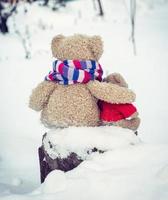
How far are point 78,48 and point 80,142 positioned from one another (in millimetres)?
553

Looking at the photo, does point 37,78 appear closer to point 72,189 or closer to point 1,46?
point 1,46

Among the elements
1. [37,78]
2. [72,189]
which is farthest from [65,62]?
[37,78]

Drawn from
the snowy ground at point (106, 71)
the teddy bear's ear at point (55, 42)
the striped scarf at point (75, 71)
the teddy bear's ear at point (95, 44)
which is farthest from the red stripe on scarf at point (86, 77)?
the snowy ground at point (106, 71)

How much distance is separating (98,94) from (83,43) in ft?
1.06

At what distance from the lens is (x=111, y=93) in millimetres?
2242

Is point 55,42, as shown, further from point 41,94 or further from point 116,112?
point 116,112

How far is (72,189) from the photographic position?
6.41 ft

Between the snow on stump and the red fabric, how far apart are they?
6cm

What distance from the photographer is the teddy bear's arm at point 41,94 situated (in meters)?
2.36

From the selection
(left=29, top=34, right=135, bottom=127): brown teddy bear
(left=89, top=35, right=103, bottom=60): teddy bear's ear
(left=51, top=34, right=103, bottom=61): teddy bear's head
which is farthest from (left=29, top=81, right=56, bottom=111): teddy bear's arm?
(left=89, top=35, right=103, bottom=60): teddy bear's ear

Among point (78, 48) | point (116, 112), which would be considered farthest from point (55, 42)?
point (116, 112)

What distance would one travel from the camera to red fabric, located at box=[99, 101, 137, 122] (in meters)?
2.29

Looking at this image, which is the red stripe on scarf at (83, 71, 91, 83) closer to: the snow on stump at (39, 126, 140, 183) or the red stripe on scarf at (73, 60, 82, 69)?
the red stripe on scarf at (73, 60, 82, 69)

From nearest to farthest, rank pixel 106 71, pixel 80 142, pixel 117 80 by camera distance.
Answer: pixel 80 142
pixel 117 80
pixel 106 71
